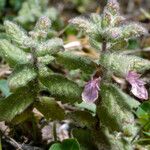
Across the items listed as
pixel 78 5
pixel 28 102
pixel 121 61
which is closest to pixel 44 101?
pixel 28 102

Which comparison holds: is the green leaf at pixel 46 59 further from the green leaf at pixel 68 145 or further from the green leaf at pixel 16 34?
the green leaf at pixel 68 145

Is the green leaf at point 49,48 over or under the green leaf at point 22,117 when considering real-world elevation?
over

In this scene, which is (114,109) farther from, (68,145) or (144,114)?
(144,114)

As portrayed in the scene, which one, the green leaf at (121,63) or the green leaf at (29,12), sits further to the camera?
the green leaf at (29,12)

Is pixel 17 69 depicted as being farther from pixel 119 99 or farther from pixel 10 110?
pixel 119 99

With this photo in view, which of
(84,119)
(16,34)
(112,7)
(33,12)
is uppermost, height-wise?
(112,7)

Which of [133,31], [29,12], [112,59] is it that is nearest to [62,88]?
[112,59]

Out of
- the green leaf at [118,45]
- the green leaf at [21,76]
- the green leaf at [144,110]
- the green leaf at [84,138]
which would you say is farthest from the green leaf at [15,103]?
the green leaf at [144,110]
